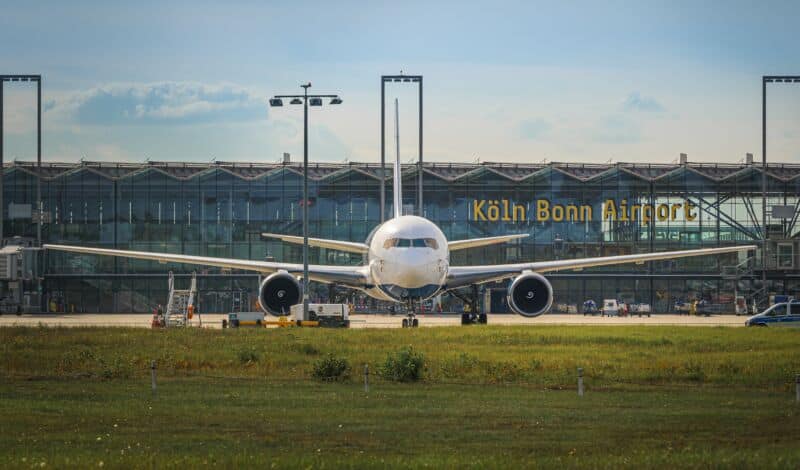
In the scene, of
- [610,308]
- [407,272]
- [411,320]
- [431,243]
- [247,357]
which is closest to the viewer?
[247,357]

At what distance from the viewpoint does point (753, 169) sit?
95.1 m

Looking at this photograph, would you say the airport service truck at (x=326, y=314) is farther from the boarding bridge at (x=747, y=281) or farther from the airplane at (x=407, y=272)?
the boarding bridge at (x=747, y=281)

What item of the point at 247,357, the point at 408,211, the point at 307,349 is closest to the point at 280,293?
the point at 307,349

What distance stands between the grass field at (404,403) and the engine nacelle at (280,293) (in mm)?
13855

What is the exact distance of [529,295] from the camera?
59750 millimetres

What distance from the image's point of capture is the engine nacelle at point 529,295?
195 feet

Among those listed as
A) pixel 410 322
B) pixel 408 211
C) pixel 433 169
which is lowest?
pixel 410 322

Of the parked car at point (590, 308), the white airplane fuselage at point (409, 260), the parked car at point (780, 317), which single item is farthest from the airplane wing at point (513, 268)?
the parked car at point (590, 308)

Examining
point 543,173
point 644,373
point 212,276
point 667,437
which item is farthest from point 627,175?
point 667,437

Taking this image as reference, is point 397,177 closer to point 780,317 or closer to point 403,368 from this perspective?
point 780,317

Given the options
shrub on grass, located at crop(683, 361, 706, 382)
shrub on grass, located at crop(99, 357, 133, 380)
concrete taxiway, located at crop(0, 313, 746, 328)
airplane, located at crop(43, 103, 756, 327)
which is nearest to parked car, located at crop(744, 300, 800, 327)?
concrete taxiway, located at crop(0, 313, 746, 328)

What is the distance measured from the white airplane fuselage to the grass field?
992cm

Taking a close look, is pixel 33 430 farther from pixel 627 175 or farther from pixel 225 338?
pixel 627 175

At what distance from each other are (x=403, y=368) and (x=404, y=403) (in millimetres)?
5112
